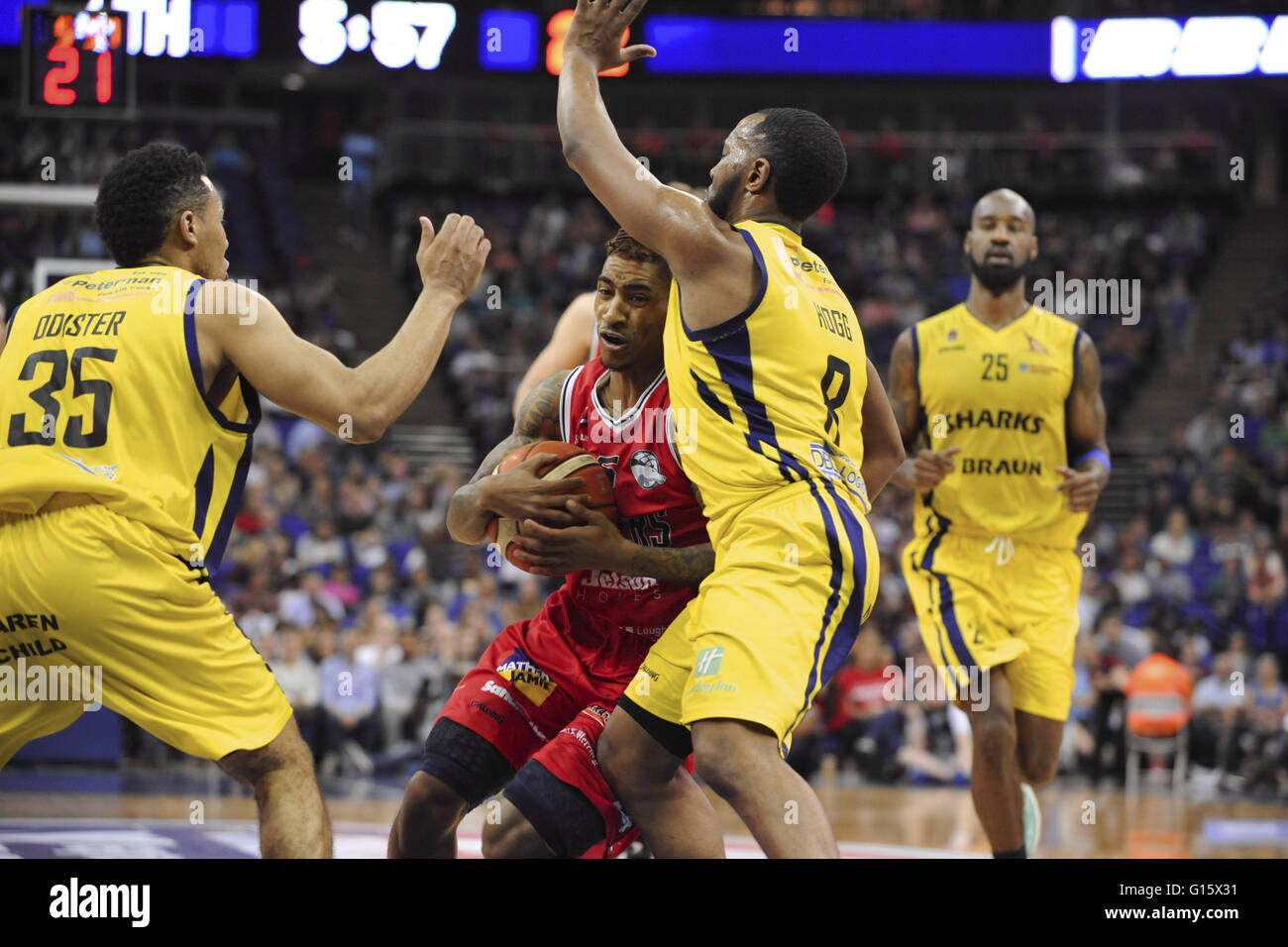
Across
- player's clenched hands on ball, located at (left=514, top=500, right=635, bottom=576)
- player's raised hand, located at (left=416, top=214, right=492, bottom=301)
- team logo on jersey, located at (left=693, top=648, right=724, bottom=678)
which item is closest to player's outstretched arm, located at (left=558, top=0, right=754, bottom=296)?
player's raised hand, located at (left=416, top=214, right=492, bottom=301)

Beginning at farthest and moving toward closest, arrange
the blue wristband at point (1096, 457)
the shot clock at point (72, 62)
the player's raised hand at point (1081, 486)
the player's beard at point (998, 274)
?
the shot clock at point (72, 62) → the player's beard at point (998, 274) → the blue wristband at point (1096, 457) → the player's raised hand at point (1081, 486)

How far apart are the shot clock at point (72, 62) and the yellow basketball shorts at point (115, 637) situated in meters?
5.45

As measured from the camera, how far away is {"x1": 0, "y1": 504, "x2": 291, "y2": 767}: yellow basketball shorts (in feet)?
11.4

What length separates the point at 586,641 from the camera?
4.41 meters

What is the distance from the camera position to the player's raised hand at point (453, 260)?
12.9 feet

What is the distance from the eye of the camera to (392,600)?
12.6 metres

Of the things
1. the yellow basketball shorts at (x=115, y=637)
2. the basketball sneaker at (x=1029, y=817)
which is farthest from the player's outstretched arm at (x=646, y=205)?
the basketball sneaker at (x=1029, y=817)

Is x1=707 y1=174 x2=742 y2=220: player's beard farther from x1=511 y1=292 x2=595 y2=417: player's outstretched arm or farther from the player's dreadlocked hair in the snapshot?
x1=511 y1=292 x2=595 y2=417: player's outstretched arm

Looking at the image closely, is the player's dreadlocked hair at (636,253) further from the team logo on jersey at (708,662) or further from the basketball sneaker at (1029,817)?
the basketball sneaker at (1029,817)

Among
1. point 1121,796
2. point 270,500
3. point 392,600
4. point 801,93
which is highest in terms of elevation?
point 801,93

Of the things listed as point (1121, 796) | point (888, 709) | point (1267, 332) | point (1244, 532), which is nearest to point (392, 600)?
point (888, 709)

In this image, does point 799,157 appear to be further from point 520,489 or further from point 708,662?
point 708,662
